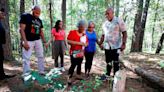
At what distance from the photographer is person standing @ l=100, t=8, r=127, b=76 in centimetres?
602

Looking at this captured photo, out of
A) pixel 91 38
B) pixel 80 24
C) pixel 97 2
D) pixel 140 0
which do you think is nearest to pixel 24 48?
pixel 80 24

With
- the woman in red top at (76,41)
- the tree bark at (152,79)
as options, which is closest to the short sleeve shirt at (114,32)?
the woman in red top at (76,41)

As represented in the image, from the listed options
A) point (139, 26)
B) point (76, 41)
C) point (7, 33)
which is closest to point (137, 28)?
point (139, 26)

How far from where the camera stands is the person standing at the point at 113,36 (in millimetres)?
6020

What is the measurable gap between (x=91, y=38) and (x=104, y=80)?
4.58 ft

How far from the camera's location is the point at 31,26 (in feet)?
19.5

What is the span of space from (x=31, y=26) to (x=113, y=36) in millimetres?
2127

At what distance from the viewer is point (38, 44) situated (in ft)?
20.4

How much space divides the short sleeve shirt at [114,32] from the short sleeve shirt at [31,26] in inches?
70.0

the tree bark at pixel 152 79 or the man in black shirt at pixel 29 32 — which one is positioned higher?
the man in black shirt at pixel 29 32

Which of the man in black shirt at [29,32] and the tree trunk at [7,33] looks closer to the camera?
the man in black shirt at [29,32]

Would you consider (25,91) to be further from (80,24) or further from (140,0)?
(140,0)

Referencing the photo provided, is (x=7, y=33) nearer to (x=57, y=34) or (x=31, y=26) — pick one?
(x=57, y=34)

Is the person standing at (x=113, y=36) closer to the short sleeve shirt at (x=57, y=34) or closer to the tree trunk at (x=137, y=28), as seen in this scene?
the short sleeve shirt at (x=57, y=34)
